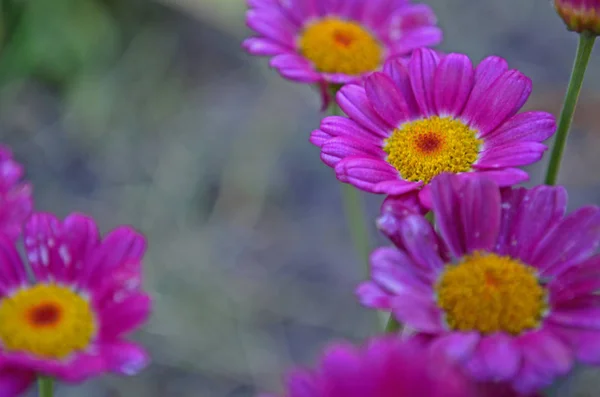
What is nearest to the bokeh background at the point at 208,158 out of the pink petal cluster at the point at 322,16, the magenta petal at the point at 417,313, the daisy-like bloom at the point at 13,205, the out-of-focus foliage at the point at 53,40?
the out-of-focus foliage at the point at 53,40

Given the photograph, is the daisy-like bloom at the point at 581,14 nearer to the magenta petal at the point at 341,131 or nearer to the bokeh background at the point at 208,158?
the magenta petal at the point at 341,131

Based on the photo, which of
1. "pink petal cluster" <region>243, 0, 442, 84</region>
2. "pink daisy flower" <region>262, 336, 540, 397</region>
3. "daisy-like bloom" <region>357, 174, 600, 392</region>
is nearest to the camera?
"pink daisy flower" <region>262, 336, 540, 397</region>

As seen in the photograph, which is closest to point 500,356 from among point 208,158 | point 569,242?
point 569,242

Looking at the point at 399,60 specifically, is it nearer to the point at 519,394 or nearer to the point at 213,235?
the point at 519,394

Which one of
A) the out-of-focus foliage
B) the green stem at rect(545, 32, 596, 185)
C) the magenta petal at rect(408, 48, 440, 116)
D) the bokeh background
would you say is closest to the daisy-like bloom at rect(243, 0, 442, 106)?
the magenta petal at rect(408, 48, 440, 116)

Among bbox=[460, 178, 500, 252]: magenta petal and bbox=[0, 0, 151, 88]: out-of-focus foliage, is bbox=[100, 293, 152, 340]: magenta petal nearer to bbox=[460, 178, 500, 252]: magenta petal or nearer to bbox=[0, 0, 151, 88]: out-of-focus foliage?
bbox=[460, 178, 500, 252]: magenta petal

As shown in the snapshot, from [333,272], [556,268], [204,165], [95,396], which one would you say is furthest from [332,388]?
[204,165]
